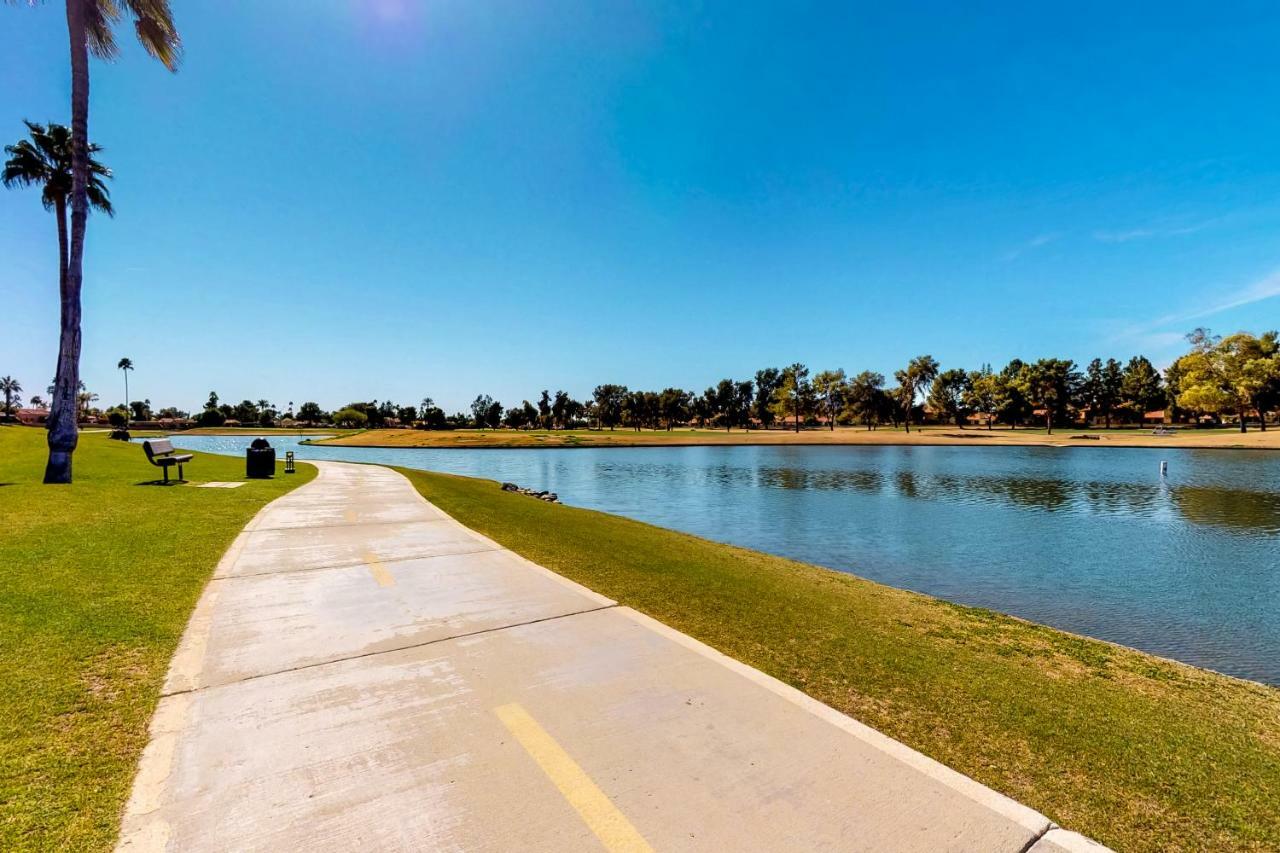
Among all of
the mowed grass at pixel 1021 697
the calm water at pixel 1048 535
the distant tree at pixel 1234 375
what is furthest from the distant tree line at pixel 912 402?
the mowed grass at pixel 1021 697

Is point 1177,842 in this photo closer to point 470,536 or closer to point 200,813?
point 200,813

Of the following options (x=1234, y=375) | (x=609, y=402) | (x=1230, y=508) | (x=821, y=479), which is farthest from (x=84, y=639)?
(x=609, y=402)

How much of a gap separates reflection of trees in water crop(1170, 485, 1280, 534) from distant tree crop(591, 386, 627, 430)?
158834mm

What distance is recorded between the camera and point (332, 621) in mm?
5785

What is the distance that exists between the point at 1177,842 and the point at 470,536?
966cm

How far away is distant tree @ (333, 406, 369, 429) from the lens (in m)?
174

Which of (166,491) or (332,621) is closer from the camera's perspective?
(332,621)

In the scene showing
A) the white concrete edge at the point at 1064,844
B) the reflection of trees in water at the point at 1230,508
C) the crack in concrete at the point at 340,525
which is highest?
the crack in concrete at the point at 340,525

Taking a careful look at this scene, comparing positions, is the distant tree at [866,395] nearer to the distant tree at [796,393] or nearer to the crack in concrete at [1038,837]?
the distant tree at [796,393]

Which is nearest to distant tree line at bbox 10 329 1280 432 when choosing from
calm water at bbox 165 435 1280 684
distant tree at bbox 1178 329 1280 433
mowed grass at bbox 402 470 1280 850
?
distant tree at bbox 1178 329 1280 433

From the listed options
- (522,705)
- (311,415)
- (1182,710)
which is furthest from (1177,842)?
(311,415)

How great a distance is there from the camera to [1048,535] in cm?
1744

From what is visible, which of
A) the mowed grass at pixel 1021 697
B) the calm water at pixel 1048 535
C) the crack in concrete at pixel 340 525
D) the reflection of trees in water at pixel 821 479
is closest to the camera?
the mowed grass at pixel 1021 697

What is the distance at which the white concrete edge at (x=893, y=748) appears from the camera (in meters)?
3.04
